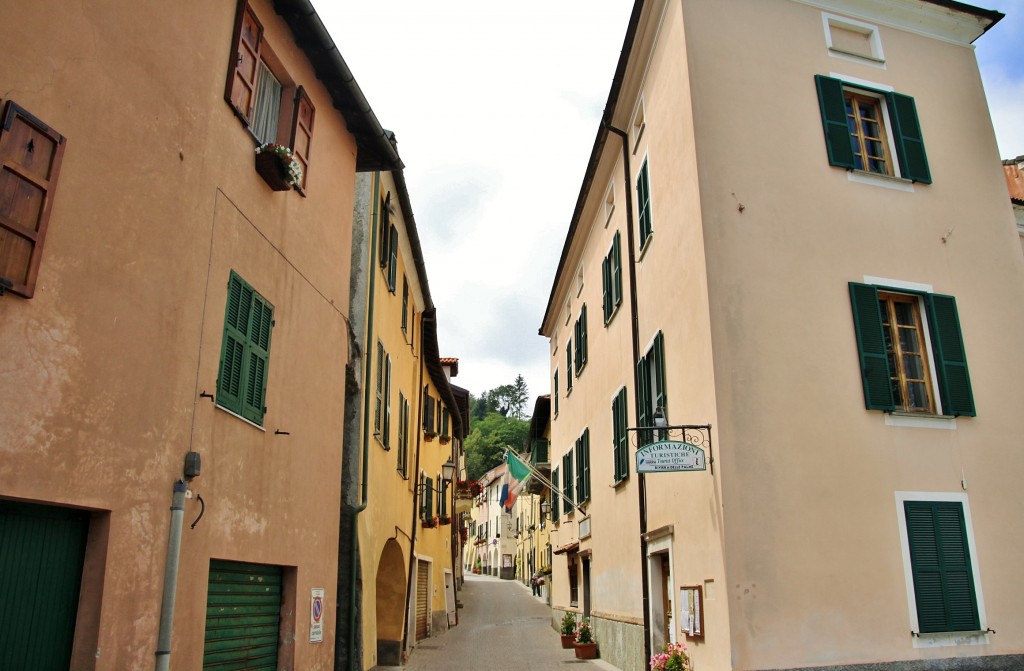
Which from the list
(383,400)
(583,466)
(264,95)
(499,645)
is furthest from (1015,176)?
(499,645)

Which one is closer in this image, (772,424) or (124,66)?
(124,66)

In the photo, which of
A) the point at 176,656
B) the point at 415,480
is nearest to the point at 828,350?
the point at 176,656

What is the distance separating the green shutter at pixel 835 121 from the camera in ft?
35.7

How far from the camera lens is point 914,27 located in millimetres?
12250

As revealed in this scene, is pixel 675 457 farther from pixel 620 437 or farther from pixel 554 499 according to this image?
pixel 554 499

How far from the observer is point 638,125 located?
1373 cm

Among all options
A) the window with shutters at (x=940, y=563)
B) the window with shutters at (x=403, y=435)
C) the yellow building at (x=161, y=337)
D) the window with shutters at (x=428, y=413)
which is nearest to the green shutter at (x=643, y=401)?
the window with shutters at (x=940, y=563)

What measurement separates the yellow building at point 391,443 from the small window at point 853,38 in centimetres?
743

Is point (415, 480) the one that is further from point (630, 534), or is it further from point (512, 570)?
point (512, 570)

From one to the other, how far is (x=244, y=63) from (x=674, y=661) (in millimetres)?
8255

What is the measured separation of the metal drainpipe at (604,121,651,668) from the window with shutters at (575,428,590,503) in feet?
16.7

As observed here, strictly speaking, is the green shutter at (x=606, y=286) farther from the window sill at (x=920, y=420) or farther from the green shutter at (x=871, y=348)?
the window sill at (x=920, y=420)

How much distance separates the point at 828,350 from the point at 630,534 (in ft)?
17.0

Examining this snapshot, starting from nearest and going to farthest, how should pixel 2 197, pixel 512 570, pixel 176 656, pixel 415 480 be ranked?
pixel 2 197, pixel 176 656, pixel 415 480, pixel 512 570
